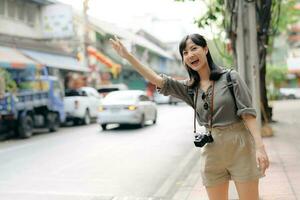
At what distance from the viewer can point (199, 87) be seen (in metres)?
3.73

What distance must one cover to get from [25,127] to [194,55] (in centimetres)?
1439

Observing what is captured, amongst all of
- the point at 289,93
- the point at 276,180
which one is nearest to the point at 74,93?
the point at 276,180

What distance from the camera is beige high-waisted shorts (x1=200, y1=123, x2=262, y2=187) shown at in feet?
11.7

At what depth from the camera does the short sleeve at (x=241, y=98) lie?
3529 millimetres

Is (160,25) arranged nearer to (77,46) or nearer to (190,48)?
(77,46)

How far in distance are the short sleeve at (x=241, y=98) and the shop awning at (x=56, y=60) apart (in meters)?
21.4

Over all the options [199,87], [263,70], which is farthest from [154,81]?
[263,70]

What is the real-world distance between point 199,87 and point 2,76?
14070mm

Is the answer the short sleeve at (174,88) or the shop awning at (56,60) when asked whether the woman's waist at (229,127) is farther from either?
the shop awning at (56,60)

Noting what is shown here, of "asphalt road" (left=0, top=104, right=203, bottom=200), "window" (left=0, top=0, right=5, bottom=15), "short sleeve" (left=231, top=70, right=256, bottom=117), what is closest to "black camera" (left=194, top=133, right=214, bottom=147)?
"short sleeve" (left=231, top=70, right=256, bottom=117)

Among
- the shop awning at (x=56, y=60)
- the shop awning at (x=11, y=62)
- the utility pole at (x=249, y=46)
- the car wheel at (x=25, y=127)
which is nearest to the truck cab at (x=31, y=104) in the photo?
the car wheel at (x=25, y=127)

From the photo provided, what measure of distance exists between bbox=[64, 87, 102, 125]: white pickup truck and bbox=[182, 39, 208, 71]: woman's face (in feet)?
63.0

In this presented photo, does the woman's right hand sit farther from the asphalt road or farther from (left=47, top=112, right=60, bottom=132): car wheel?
(left=47, top=112, right=60, bottom=132): car wheel

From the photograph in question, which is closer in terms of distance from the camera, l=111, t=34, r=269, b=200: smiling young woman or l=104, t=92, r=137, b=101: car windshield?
l=111, t=34, r=269, b=200: smiling young woman
